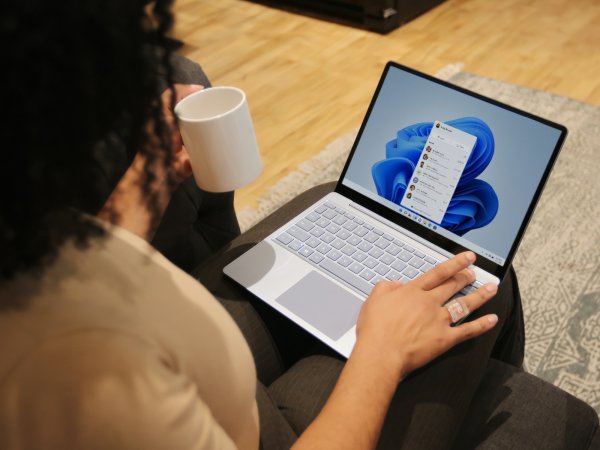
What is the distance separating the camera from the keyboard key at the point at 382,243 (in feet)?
3.08

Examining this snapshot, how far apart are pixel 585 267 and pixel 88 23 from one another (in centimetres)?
151

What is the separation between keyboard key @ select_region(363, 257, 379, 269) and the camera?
0.91 metres

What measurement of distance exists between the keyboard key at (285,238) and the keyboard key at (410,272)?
207mm

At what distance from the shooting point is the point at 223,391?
20.0 inches

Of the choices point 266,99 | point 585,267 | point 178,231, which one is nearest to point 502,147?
point 178,231

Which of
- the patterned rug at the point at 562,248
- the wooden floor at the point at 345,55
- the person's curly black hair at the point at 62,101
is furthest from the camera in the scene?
the wooden floor at the point at 345,55

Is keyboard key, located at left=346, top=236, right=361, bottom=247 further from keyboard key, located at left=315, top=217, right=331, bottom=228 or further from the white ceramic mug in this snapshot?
the white ceramic mug

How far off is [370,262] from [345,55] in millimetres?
1899

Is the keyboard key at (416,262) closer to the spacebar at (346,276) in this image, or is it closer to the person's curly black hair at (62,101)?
the spacebar at (346,276)

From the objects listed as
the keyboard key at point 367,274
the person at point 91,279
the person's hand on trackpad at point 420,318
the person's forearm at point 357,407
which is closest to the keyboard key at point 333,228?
the keyboard key at point 367,274

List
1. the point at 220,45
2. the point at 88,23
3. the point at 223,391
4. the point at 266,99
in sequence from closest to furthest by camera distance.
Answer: the point at 88,23
the point at 223,391
the point at 266,99
the point at 220,45

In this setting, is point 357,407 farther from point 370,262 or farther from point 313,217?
point 313,217

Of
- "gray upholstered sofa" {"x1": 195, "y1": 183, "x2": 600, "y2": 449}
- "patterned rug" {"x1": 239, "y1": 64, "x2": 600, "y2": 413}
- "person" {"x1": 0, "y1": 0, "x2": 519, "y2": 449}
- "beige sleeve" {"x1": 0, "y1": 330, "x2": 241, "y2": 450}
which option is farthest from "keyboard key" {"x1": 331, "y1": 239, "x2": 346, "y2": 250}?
"patterned rug" {"x1": 239, "y1": 64, "x2": 600, "y2": 413}

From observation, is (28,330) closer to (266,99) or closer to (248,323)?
(248,323)
